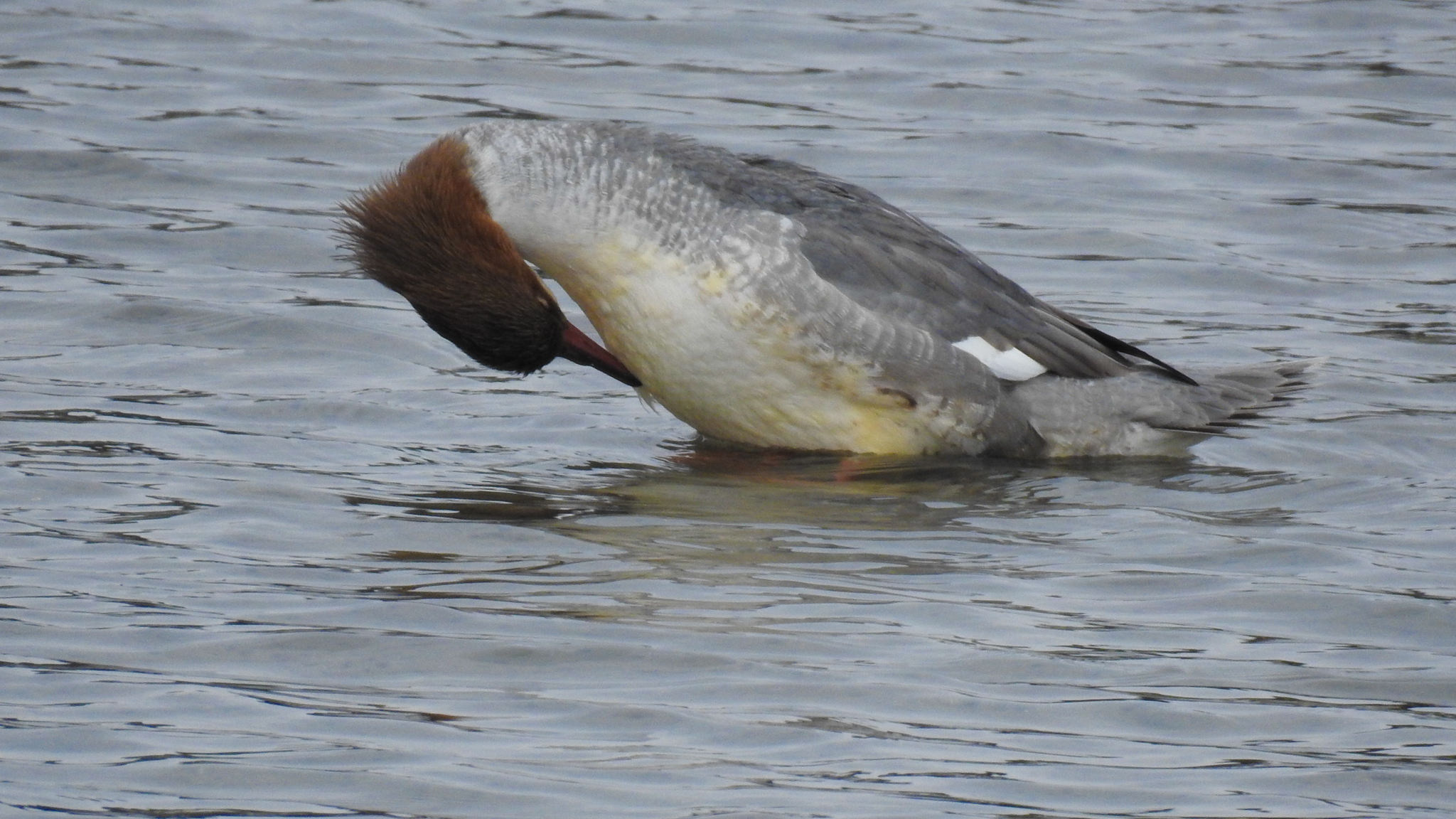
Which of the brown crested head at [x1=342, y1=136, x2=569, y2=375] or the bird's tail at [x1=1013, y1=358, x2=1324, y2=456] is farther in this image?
the bird's tail at [x1=1013, y1=358, x2=1324, y2=456]

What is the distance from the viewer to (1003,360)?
7586 mm

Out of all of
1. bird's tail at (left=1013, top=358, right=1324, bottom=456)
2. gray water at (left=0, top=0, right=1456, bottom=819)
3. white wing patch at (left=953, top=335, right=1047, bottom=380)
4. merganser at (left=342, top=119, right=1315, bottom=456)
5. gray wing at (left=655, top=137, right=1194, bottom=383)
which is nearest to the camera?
gray water at (left=0, top=0, right=1456, bottom=819)

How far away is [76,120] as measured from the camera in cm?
1203

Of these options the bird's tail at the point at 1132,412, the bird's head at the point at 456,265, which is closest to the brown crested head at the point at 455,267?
the bird's head at the point at 456,265

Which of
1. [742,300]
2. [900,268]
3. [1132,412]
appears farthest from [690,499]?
[1132,412]

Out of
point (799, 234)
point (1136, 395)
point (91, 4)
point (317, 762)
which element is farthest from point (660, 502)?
point (91, 4)

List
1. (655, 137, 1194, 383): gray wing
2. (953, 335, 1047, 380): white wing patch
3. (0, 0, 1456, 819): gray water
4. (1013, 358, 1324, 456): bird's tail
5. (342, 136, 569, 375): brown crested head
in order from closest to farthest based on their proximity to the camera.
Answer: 1. (0, 0, 1456, 819): gray water
2. (342, 136, 569, 375): brown crested head
3. (655, 137, 1194, 383): gray wing
4. (953, 335, 1047, 380): white wing patch
5. (1013, 358, 1324, 456): bird's tail

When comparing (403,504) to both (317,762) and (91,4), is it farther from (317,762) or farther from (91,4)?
(91,4)

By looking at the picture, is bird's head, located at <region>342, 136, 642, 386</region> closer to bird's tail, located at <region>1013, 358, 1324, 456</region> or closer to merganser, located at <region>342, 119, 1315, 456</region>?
merganser, located at <region>342, 119, 1315, 456</region>

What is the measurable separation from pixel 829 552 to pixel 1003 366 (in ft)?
5.31

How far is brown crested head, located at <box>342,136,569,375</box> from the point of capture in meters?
6.77

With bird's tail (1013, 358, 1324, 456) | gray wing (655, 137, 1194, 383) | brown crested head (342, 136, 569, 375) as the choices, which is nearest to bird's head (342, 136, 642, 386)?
brown crested head (342, 136, 569, 375)

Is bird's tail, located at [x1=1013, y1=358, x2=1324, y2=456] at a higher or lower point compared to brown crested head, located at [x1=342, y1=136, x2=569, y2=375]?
lower

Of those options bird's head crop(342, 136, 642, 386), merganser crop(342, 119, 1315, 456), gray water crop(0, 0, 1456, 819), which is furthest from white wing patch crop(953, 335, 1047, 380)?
bird's head crop(342, 136, 642, 386)
